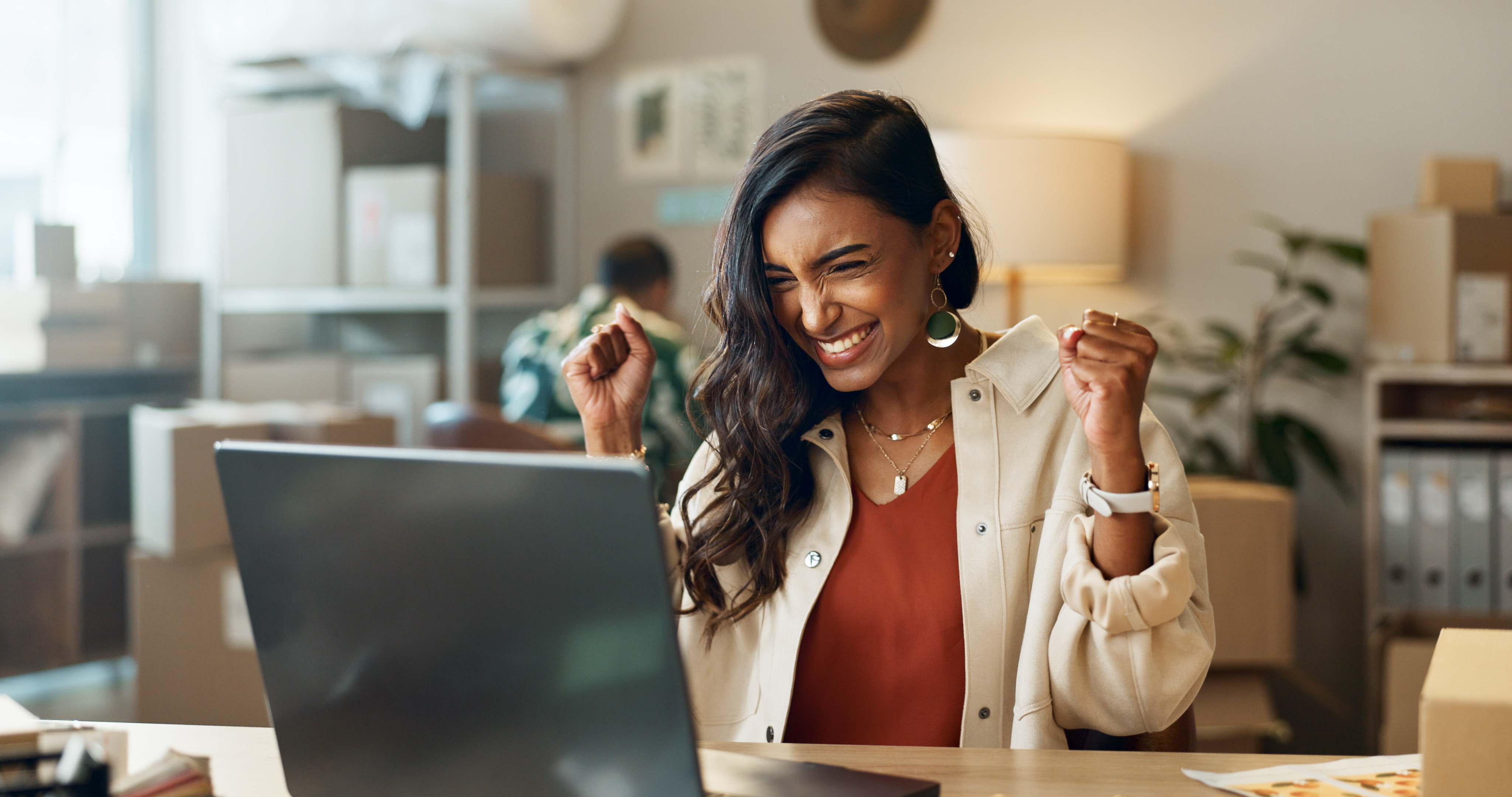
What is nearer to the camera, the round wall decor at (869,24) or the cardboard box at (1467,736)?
the cardboard box at (1467,736)

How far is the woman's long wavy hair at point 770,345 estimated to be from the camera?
127 centimetres

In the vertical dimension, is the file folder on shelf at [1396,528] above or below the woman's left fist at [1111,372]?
below

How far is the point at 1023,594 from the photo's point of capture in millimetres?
1269

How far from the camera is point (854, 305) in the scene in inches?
50.1

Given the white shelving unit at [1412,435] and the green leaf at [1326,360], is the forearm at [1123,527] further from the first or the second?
the green leaf at [1326,360]

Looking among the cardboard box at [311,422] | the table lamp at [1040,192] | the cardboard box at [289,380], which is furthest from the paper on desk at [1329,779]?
the cardboard box at [289,380]

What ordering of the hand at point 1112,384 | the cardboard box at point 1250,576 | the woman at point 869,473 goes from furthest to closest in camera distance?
the cardboard box at point 1250,576 < the woman at point 869,473 < the hand at point 1112,384

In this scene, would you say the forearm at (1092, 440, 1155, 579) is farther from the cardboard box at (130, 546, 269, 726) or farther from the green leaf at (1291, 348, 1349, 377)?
the cardboard box at (130, 546, 269, 726)

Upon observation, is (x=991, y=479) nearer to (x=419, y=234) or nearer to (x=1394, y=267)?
(x=1394, y=267)

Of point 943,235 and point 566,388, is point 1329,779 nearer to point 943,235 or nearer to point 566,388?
point 943,235

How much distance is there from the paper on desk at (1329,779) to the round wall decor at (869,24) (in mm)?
2721

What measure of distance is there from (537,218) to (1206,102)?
1.88 m

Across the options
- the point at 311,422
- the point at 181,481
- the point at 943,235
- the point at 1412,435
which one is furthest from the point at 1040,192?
the point at 181,481

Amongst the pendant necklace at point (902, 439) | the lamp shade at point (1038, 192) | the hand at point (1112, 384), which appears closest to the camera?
the hand at point (1112, 384)
